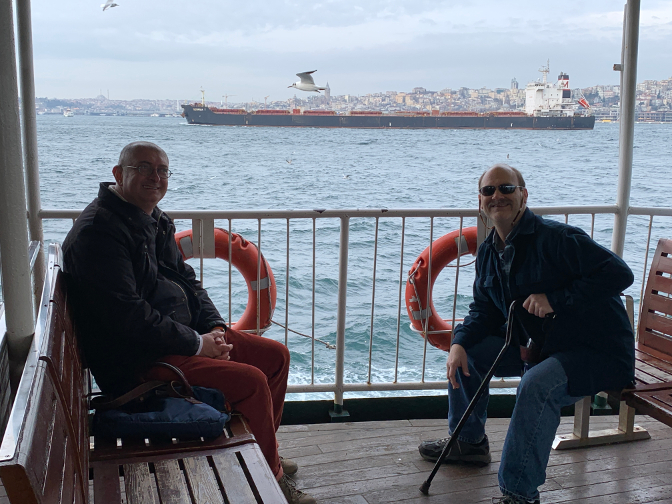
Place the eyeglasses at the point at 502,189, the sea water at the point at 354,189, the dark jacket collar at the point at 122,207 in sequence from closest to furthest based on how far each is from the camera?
the dark jacket collar at the point at 122,207 < the eyeglasses at the point at 502,189 < the sea water at the point at 354,189

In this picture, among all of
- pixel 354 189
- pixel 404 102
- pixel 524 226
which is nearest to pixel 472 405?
pixel 524 226

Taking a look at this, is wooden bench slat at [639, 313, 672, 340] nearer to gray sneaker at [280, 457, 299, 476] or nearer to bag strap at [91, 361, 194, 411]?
gray sneaker at [280, 457, 299, 476]

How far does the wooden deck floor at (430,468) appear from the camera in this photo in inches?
80.9

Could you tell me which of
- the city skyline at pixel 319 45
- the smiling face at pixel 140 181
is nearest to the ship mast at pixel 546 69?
Result: the city skyline at pixel 319 45

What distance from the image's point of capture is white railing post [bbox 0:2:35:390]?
1.26 metres

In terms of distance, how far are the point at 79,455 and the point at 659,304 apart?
6.70ft

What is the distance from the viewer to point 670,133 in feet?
135

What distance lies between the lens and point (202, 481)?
1386 millimetres

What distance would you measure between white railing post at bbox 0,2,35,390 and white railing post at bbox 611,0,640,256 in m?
2.29

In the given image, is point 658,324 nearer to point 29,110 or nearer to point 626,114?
point 626,114

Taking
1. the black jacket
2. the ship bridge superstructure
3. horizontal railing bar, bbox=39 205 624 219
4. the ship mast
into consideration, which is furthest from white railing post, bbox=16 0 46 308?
the ship mast

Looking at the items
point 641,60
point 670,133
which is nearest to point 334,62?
point 670,133

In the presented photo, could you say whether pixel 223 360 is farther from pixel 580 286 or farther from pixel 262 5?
pixel 262 5

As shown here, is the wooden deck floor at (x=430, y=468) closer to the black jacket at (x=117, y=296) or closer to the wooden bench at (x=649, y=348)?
the wooden bench at (x=649, y=348)
